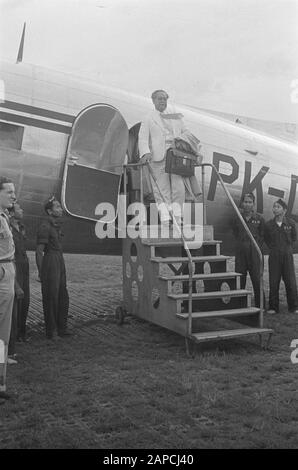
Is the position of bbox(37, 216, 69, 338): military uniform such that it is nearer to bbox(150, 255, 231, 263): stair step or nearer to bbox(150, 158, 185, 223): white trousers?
bbox(150, 255, 231, 263): stair step

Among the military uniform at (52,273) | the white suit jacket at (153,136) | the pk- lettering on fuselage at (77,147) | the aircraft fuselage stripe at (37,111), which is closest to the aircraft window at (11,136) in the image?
the pk- lettering on fuselage at (77,147)

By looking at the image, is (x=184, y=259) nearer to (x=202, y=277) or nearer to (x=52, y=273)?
(x=202, y=277)

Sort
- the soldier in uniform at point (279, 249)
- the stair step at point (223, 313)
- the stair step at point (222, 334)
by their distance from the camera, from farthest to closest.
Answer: the soldier in uniform at point (279, 249), the stair step at point (223, 313), the stair step at point (222, 334)

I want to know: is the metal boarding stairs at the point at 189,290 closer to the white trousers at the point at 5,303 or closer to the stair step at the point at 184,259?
the stair step at the point at 184,259

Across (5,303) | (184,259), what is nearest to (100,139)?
(184,259)

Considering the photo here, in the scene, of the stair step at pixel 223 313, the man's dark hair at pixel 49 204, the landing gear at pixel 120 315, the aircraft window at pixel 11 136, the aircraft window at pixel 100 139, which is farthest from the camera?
the landing gear at pixel 120 315

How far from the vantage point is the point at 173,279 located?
20.6 feet

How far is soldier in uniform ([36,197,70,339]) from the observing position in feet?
21.9

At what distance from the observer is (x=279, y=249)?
831cm

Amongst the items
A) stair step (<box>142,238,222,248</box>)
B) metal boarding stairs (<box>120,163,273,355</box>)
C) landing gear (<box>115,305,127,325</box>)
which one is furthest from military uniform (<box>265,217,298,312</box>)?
landing gear (<box>115,305,127,325</box>)

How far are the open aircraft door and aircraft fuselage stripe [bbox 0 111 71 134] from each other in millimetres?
128

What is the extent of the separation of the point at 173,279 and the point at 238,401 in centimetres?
195

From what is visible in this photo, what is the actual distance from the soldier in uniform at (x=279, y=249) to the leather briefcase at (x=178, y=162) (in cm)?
178

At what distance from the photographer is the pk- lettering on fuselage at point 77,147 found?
257 inches
